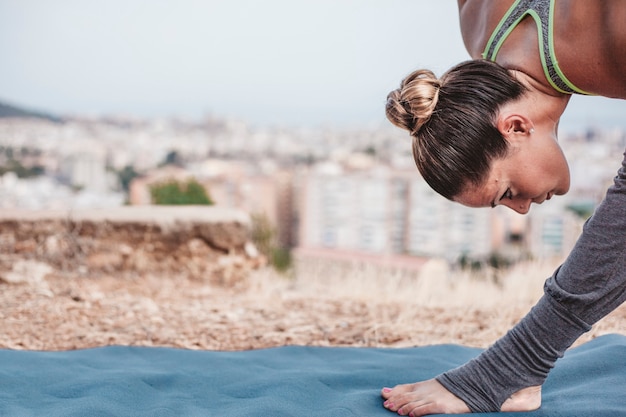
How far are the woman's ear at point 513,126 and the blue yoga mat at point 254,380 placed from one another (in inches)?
20.8

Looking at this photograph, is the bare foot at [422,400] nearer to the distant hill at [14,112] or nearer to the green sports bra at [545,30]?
the green sports bra at [545,30]

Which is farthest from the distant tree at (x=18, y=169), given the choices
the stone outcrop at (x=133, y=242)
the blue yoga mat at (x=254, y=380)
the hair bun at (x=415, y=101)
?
the hair bun at (x=415, y=101)

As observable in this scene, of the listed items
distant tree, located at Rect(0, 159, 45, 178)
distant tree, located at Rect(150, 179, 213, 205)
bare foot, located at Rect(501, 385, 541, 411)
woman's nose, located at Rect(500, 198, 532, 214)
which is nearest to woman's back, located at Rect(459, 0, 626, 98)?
woman's nose, located at Rect(500, 198, 532, 214)

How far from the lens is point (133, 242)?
3.75 m

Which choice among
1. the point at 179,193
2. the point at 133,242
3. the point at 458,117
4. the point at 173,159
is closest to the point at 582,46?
the point at 458,117

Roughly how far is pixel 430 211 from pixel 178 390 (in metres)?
33.6

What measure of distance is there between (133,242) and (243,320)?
143 cm

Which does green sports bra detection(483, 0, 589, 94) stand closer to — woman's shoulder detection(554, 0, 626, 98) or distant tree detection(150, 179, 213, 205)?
woman's shoulder detection(554, 0, 626, 98)

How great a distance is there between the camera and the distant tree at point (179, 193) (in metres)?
8.41

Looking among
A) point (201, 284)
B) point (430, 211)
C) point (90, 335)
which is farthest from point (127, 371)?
point (430, 211)

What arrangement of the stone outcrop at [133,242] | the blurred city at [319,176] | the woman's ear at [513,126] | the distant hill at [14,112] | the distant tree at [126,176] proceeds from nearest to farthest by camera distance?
the woman's ear at [513,126], the stone outcrop at [133,242], the distant hill at [14,112], the distant tree at [126,176], the blurred city at [319,176]

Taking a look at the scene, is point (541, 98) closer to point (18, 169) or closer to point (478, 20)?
point (478, 20)

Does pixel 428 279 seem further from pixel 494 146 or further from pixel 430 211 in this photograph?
pixel 430 211

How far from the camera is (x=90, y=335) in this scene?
2.26 m
